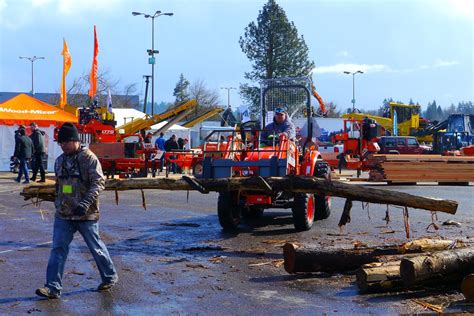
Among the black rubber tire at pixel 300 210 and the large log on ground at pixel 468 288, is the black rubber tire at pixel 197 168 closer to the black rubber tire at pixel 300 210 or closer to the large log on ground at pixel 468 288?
the black rubber tire at pixel 300 210

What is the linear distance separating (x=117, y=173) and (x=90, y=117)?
386 centimetres

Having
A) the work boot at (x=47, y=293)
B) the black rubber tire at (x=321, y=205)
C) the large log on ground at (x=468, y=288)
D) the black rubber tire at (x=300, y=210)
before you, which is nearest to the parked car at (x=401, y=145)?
the black rubber tire at (x=321, y=205)

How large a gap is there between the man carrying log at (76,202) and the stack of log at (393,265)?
2.22 m

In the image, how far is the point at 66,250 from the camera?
24.4 feet

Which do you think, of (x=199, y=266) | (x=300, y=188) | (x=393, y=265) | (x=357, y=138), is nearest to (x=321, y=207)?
(x=300, y=188)

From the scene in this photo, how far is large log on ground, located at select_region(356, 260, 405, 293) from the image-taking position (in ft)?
23.9

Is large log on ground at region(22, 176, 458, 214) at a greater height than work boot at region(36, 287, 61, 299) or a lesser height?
greater

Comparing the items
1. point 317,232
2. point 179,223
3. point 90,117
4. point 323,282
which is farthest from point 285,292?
point 90,117

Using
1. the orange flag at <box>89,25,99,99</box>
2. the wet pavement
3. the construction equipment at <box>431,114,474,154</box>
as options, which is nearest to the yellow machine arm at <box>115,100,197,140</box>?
the orange flag at <box>89,25,99,99</box>

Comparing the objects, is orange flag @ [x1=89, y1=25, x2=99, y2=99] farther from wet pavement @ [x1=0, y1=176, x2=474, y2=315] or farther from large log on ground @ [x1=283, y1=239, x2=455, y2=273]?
large log on ground @ [x1=283, y1=239, x2=455, y2=273]

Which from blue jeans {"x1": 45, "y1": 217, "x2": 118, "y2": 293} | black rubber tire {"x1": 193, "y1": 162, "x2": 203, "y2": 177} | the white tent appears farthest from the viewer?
the white tent

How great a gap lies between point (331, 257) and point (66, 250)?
307 centimetres

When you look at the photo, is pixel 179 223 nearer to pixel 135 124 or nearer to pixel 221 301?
pixel 221 301

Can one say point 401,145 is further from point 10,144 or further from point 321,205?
point 321,205
